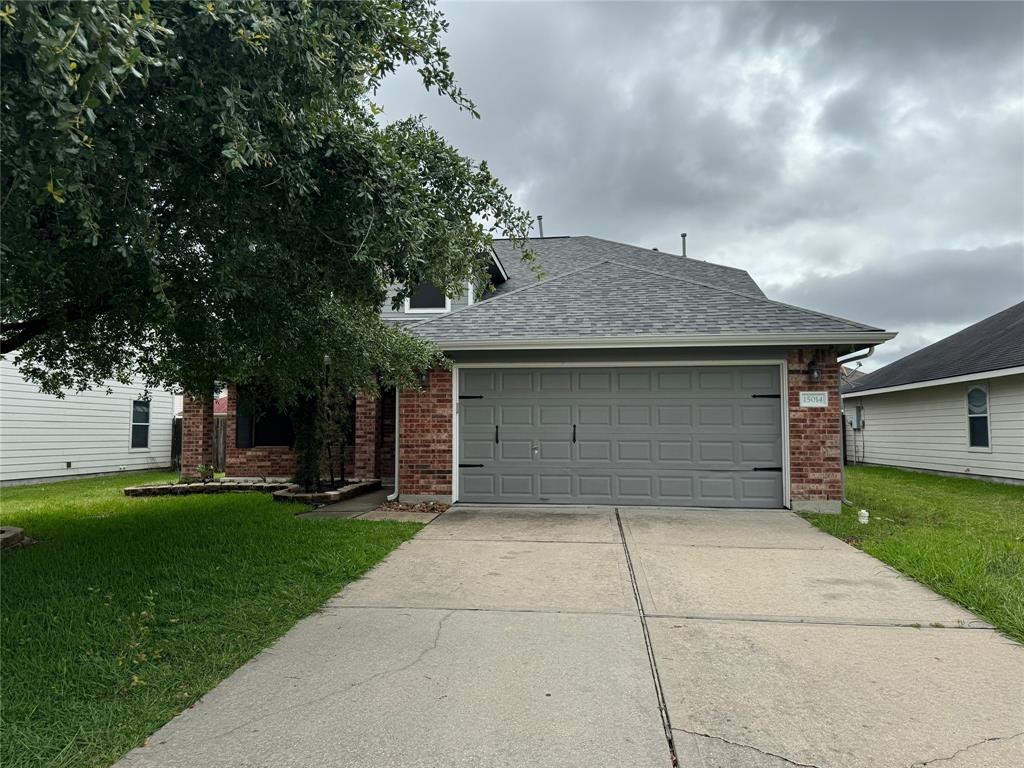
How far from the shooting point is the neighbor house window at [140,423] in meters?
16.9

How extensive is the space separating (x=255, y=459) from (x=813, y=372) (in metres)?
10.6

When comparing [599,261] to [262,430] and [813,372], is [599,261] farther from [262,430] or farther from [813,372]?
[262,430]

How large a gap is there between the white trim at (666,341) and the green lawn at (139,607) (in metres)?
2.87

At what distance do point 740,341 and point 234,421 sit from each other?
10106mm

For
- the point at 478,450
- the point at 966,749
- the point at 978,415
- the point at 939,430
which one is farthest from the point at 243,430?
the point at 939,430

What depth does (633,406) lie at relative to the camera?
9.29 meters

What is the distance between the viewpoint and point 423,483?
9.53 metres

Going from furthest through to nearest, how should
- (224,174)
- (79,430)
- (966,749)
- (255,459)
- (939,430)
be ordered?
1. (939,430)
2. (79,430)
3. (255,459)
4. (224,174)
5. (966,749)

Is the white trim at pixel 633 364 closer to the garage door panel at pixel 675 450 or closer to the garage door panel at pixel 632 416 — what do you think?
the garage door panel at pixel 632 416

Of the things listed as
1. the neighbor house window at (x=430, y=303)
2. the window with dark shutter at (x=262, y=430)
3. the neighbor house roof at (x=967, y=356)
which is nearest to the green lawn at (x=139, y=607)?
the window with dark shutter at (x=262, y=430)

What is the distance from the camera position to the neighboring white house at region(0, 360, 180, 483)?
13.5 metres

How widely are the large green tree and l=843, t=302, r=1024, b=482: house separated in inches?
497

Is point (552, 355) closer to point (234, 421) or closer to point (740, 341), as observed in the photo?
point (740, 341)

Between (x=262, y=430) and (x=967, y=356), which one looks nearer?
(x=262, y=430)
